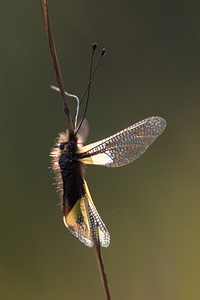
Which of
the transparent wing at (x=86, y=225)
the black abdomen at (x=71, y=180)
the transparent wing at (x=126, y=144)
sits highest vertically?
the transparent wing at (x=126, y=144)

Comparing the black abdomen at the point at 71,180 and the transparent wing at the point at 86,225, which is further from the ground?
the black abdomen at the point at 71,180

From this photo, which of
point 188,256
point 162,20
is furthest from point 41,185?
point 162,20

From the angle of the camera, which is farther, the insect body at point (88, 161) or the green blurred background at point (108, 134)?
the green blurred background at point (108, 134)

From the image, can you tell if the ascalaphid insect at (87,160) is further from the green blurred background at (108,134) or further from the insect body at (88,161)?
the green blurred background at (108,134)

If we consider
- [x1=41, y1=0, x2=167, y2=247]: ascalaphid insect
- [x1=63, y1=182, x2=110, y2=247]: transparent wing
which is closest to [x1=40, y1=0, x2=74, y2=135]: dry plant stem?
[x1=41, y1=0, x2=167, y2=247]: ascalaphid insect

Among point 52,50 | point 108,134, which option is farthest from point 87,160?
point 108,134

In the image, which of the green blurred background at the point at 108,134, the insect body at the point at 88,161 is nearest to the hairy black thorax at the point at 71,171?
the insect body at the point at 88,161

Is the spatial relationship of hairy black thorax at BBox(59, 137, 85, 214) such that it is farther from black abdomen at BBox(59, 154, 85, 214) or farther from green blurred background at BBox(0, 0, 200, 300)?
green blurred background at BBox(0, 0, 200, 300)
